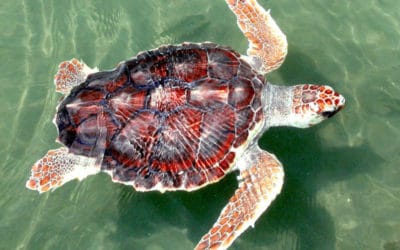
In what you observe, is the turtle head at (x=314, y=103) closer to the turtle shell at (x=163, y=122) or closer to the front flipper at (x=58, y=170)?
the turtle shell at (x=163, y=122)

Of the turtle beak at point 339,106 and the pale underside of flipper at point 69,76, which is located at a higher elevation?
the pale underside of flipper at point 69,76

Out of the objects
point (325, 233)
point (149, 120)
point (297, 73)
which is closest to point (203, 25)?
point (297, 73)

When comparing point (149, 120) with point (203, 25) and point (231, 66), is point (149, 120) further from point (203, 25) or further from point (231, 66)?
point (203, 25)

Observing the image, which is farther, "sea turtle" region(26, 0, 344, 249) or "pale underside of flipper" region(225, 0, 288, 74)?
"pale underside of flipper" region(225, 0, 288, 74)

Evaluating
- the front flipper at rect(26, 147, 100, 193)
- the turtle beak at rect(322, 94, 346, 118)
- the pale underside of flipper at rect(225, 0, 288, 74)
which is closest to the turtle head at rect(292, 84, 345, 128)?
the turtle beak at rect(322, 94, 346, 118)

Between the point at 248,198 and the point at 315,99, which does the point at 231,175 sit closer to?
the point at 248,198

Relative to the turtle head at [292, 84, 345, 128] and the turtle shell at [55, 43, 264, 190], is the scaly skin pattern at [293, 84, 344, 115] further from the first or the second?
the turtle shell at [55, 43, 264, 190]

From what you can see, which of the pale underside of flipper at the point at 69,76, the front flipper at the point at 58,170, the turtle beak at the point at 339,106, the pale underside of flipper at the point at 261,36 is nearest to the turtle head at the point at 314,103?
the turtle beak at the point at 339,106
